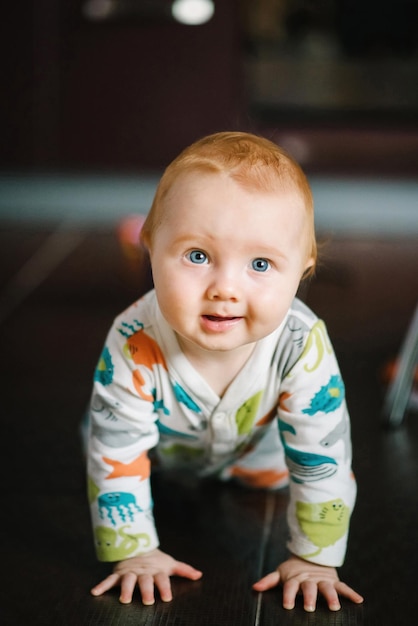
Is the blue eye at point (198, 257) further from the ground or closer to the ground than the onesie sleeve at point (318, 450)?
further from the ground

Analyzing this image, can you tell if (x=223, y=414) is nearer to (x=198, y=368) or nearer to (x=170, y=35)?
(x=198, y=368)

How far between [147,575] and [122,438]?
142 millimetres

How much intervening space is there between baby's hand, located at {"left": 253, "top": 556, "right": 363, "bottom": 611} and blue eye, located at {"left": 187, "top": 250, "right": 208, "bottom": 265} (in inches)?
13.6

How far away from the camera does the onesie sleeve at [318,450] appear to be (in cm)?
87

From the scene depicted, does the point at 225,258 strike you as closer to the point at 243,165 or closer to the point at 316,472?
the point at 243,165

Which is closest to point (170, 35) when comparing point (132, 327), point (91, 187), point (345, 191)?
point (91, 187)

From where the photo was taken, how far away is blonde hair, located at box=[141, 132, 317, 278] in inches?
30.0

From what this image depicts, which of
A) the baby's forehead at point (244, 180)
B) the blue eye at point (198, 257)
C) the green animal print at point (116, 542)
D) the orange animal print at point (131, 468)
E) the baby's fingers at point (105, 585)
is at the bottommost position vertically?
the baby's fingers at point (105, 585)

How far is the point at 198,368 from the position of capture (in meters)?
0.89

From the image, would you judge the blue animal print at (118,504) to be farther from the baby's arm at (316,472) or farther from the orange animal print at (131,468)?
the baby's arm at (316,472)

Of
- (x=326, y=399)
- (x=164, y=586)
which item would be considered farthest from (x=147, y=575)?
(x=326, y=399)

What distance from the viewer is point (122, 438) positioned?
89 centimetres

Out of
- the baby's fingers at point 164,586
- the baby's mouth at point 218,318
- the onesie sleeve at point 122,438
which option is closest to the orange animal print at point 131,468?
the onesie sleeve at point 122,438

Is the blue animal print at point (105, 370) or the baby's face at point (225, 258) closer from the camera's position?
the baby's face at point (225, 258)
